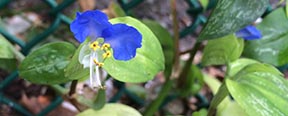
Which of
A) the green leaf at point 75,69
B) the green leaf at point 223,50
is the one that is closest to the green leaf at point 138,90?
the green leaf at point 223,50

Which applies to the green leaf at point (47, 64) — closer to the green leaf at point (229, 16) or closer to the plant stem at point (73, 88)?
the plant stem at point (73, 88)

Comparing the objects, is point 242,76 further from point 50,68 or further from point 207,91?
point 207,91

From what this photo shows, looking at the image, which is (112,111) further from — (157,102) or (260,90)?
(260,90)

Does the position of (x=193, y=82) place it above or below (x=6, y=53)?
below

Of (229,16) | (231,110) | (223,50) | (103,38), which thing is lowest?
(231,110)

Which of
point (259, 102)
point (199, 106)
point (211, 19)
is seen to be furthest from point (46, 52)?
point (199, 106)

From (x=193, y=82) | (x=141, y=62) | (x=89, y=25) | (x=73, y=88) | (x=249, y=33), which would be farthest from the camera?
(x=193, y=82)

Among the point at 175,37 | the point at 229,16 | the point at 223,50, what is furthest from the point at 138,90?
the point at 229,16
